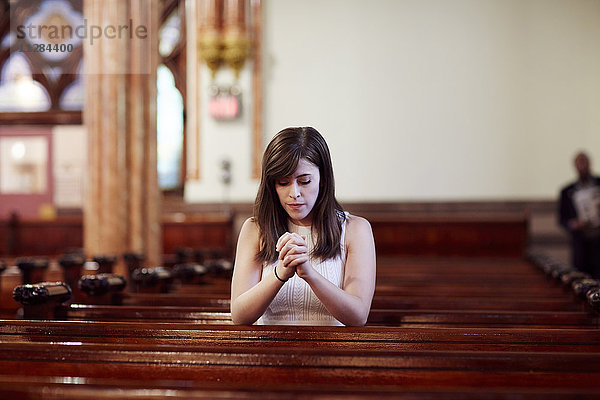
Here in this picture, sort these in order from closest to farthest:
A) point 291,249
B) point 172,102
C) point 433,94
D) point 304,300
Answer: point 291,249, point 304,300, point 433,94, point 172,102

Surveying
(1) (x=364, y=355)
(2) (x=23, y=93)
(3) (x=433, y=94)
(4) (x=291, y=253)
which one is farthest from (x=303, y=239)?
(2) (x=23, y=93)

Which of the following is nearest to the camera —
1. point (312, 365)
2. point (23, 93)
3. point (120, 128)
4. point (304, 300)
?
point (312, 365)

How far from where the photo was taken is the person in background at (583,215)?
25.8 ft

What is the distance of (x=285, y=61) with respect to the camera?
1202 cm

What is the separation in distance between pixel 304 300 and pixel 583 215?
5988 mm

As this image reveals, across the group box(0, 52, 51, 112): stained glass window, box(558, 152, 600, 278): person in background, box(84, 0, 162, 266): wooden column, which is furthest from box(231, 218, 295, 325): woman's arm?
box(0, 52, 51, 112): stained glass window

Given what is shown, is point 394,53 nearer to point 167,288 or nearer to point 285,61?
point 285,61

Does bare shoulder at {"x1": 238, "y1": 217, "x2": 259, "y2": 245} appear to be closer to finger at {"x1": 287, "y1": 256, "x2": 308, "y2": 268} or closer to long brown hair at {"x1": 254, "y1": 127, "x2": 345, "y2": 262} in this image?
long brown hair at {"x1": 254, "y1": 127, "x2": 345, "y2": 262}

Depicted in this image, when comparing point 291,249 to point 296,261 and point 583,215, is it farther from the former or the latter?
point 583,215

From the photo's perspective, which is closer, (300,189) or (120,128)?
(300,189)

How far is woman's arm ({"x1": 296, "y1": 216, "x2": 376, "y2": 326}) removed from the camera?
2.44 metres

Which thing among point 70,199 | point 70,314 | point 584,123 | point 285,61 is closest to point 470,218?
point 584,123

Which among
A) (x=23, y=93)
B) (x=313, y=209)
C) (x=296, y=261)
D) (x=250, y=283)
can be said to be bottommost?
(x=250, y=283)

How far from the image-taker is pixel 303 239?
2.63 metres
